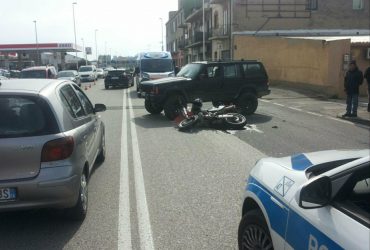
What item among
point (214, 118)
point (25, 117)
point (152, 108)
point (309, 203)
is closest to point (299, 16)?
point (152, 108)

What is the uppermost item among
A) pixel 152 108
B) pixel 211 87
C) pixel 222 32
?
pixel 222 32

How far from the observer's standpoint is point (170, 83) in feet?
49.4

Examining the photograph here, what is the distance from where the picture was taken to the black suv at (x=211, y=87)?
589 inches

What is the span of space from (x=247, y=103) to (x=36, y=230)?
11.8m

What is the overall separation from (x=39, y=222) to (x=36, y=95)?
1434 millimetres

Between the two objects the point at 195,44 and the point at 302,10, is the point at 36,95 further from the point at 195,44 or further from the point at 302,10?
the point at 195,44

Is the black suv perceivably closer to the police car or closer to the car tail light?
the car tail light

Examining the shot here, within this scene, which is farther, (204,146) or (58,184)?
(204,146)

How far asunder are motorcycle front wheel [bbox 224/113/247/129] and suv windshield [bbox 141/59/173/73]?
13594 mm

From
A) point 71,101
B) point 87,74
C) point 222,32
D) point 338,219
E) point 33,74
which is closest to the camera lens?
point 338,219

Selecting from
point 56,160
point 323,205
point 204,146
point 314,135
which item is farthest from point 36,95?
point 314,135

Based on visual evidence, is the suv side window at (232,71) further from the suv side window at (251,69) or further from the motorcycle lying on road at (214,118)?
the motorcycle lying on road at (214,118)

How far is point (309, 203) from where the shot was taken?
2725mm

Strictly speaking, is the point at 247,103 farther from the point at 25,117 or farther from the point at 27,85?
the point at 25,117
